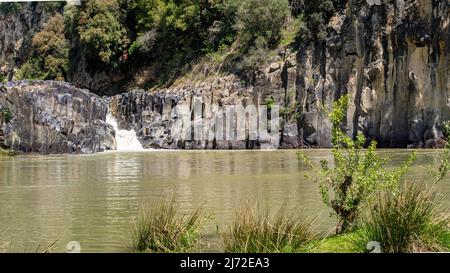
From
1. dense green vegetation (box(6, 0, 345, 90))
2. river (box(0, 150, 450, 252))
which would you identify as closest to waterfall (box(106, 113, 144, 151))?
dense green vegetation (box(6, 0, 345, 90))

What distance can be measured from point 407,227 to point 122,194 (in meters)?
10.4

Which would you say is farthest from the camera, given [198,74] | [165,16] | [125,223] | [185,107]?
[165,16]

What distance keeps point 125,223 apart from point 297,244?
4446 millimetres

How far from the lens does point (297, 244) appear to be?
31.2 feet

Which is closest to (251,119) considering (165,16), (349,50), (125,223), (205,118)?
(205,118)

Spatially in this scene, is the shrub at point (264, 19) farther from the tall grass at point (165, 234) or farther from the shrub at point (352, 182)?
the tall grass at point (165, 234)

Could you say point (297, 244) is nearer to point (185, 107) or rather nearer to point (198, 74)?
point (185, 107)

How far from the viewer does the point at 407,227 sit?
8.91 meters

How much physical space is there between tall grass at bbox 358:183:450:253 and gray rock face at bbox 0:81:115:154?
34161mm

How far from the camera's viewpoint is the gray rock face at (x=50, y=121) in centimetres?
4112

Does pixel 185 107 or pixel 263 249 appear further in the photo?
pixel 185 107

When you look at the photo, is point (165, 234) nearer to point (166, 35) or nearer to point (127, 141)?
point (127, 141)

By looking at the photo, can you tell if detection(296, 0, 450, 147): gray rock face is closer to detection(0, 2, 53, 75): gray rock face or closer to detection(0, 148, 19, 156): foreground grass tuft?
detection(0, 148, 19, 156): foreground grass tuft

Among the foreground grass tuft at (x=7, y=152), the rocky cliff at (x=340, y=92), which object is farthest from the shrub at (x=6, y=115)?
the foreground grass tuft at (x=7, y=152)
